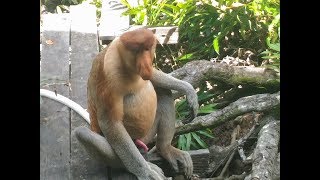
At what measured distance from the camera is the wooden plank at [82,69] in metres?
3.54

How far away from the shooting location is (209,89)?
394 centimetres

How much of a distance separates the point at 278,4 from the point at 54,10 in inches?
53.8

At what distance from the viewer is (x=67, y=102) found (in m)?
3.77

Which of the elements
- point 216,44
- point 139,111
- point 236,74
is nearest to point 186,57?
point 216,44

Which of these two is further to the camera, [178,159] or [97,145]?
[178,159]

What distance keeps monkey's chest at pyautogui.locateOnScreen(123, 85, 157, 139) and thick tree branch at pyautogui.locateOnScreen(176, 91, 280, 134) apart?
460 millimetres

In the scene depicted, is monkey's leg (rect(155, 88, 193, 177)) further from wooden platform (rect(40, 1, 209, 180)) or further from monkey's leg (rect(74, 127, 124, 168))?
monkey's leg (rect(74, 127, 124, 168))

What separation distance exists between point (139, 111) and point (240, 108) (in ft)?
2.68

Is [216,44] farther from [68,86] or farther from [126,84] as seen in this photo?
[68,86]

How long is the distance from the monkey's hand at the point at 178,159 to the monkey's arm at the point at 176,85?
12.1 inches

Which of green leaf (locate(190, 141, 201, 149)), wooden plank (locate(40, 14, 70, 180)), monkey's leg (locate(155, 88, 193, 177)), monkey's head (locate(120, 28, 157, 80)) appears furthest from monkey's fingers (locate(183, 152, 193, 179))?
monkey's head (locate(120, 28, 157, 80))

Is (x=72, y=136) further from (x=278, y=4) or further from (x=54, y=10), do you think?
(x=278, y=4)

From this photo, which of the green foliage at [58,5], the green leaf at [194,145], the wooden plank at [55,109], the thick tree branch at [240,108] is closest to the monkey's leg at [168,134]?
the green leaf at [194,145]

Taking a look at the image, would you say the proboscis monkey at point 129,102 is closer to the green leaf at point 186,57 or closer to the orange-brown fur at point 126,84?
the orange-brown fur at point 126,84
